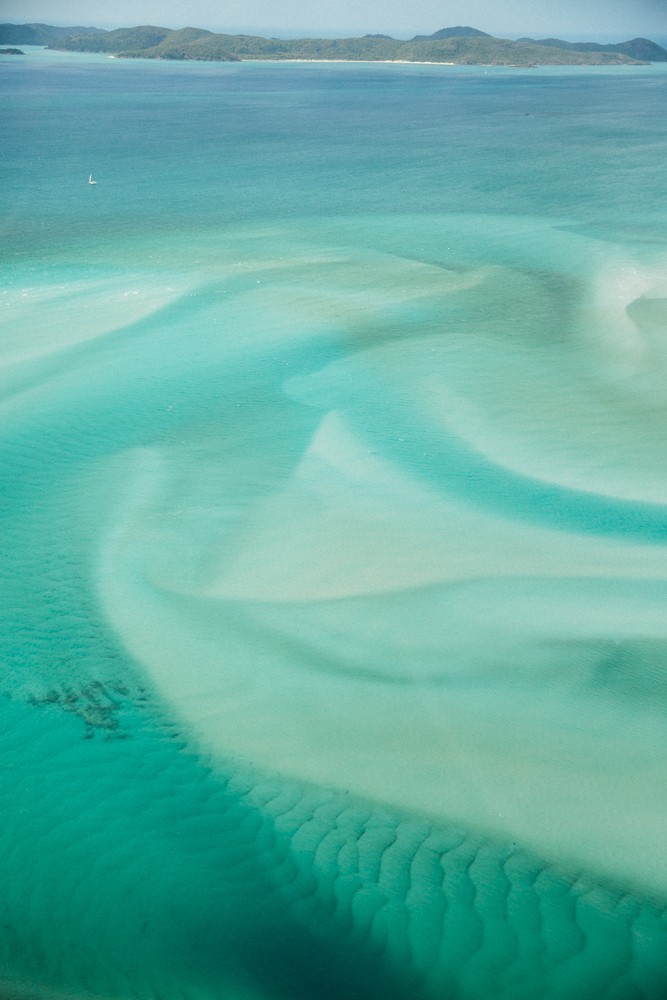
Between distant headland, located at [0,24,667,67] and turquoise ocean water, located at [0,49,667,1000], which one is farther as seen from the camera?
distant headland, located at [0,24,667,67]

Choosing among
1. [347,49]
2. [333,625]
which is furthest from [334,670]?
[347,49]

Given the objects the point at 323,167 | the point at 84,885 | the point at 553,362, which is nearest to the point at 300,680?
the point at 84,885

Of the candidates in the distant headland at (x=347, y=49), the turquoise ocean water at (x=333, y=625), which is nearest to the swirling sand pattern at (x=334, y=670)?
the turquoise ocean water at (x=333, y=625)

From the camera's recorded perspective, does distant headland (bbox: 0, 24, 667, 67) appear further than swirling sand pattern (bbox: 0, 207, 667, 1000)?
Yes

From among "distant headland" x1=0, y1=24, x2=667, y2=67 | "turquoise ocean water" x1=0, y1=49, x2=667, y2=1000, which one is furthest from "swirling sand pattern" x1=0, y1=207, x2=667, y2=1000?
"distant headland" x1=0, y1=24, x2=667, y2=67

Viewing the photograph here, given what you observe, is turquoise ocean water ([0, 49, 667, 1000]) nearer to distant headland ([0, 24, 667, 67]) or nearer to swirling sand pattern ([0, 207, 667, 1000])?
swirling sand pattern ([0, 207, 667, 1000])

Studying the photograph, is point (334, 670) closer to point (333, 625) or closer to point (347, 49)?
point (333, 625)
